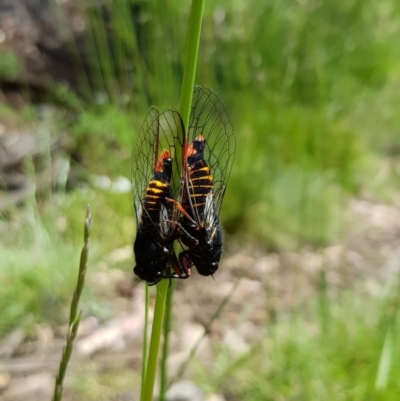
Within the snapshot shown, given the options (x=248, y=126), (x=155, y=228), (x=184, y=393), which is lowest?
(x=155, y=228)

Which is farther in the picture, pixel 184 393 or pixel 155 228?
pixel 184 393

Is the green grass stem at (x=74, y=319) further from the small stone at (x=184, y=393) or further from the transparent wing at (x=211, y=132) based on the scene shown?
the small stone at (x=184, y=393)

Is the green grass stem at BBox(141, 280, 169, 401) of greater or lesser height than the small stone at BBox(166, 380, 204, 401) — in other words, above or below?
below

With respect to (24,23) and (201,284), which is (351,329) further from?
(24,23)

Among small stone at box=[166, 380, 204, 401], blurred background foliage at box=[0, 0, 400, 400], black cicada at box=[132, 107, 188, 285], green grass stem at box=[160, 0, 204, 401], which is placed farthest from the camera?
blurred background foliage at box=[0, 0, 400, 400]

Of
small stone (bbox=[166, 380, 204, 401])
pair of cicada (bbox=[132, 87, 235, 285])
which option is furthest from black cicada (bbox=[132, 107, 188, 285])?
small stone (bbox=[166, 380, 204, 401])

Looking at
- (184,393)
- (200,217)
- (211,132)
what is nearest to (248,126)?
(184,393)

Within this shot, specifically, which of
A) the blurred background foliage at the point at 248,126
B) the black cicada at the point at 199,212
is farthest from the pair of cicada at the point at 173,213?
the blurred background foliage at the point at 248,126

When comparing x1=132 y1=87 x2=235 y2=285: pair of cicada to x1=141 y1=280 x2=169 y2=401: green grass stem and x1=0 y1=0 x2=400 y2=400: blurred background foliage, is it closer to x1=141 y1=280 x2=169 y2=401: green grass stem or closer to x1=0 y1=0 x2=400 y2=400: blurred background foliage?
x1=141 y1=280 x2=169 y2=401: green grass stem

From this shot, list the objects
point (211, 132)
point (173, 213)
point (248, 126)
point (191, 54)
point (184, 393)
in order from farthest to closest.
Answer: point (248, 126) → point (184, 393) → point (211, 132) → point (173, 213) → point (191, 54)

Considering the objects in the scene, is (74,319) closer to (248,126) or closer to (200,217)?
(200,217)
